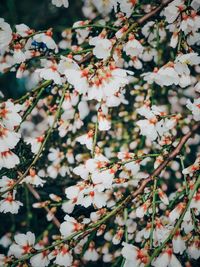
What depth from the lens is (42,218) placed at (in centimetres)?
270

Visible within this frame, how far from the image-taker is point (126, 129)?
244 centimetres

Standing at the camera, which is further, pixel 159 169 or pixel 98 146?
pixel 98 146

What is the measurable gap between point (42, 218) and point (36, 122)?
31.6 inches

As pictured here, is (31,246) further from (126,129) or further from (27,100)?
(126,129)

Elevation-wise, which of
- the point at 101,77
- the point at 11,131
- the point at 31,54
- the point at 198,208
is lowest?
the point at 198,208

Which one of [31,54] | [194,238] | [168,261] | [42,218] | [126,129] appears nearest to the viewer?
[168,261]

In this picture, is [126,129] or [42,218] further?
[42,218]

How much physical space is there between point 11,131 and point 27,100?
0.76 ft

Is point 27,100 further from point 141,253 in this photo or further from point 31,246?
point 141,253

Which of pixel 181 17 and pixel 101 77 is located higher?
pixel 181 17

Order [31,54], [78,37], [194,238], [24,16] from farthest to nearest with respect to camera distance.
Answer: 1. [24,16]
2. [78,37]
3. [31,54]
4. [194,238]

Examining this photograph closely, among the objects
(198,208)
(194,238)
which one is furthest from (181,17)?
(194,238)

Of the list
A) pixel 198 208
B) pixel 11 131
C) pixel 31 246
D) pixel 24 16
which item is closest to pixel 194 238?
pixel 198 208

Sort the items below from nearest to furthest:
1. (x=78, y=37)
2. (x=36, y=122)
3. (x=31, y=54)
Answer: (x=31, y=54) → (x=78, y=37) → (x=36, y=122)
